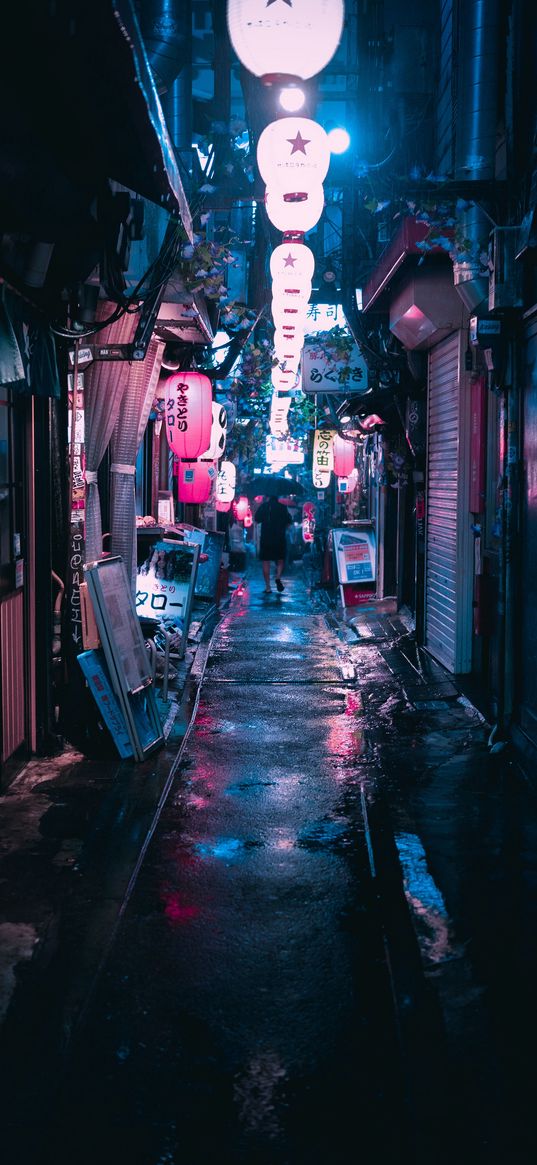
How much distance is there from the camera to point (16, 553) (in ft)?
29.0

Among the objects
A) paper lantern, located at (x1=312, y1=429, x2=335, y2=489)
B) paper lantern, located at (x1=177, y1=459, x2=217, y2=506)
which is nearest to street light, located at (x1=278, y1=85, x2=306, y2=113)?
paper lantern, located at (x1=177, y1=459, x2=217, y2=506)

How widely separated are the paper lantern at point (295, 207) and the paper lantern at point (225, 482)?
61.9ft

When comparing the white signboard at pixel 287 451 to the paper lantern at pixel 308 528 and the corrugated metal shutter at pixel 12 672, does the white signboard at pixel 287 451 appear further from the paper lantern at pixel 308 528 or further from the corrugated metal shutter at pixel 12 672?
the corrugated metal shutter at pixel 12 672

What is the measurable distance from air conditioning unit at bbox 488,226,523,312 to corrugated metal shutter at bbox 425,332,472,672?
390cm

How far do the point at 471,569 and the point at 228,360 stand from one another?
8.57 m

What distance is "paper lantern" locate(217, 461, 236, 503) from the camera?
3113 cm

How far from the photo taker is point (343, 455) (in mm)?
28172

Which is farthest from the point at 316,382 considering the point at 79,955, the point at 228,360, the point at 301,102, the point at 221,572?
the point at 79,955

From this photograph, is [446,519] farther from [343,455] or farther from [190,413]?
[343,455]

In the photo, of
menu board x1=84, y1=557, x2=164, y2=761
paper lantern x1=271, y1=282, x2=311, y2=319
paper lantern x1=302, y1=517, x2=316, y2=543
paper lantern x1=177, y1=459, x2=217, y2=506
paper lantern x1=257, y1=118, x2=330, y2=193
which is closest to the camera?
menu board x1=84, y1=557, x2=164, y2=761

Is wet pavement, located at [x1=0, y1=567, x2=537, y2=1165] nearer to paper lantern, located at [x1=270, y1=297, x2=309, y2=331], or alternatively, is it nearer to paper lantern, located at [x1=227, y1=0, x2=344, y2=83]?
paper lantern, located at [x1=227, y1=0, x2=344, y2=83]

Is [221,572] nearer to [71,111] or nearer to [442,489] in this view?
[442,489]

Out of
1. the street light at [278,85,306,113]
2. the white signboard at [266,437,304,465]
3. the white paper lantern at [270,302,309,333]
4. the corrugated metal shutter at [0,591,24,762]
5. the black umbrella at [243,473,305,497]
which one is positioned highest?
the street light at [278,85,306,113]

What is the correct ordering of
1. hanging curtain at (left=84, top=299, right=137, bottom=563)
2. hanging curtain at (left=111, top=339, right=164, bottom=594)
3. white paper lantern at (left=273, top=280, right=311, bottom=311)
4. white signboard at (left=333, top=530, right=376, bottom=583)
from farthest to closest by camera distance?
white signboard at (left=333, top=530, right=376, bottom=583) < white paper lantern at (left=273, top=280, right=311, bottom=311) < hanging curtain at (left=111, top=339, right=164, bottom=594) < hanging curtain at (left=84, top=299, right=137, bottom=563)
